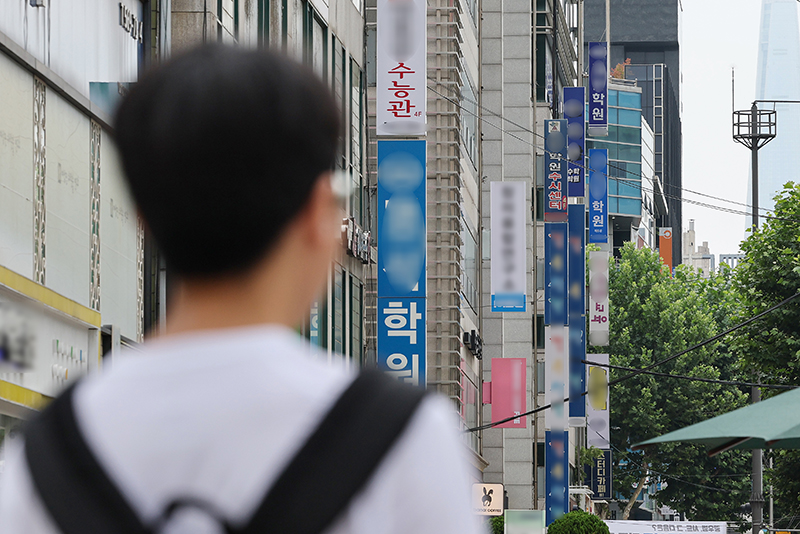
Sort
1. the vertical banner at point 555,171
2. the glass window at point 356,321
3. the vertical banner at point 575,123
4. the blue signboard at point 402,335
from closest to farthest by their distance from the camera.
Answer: the blue signboard at point 402,335 < the glass window at point 356,321 < the vertical banner at point 555,171 < the vertical banner at point 575,123

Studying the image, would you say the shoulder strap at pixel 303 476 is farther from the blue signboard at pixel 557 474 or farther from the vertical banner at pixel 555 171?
the blue signboard at pixel 557 474

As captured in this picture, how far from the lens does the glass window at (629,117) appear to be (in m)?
92.2

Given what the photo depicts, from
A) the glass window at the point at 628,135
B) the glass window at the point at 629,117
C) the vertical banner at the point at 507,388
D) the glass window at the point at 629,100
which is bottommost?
the vertical banner at the point at 507,388

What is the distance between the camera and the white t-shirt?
3.95ft

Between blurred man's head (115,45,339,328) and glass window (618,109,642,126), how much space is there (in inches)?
3657

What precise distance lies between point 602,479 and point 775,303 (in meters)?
30.2

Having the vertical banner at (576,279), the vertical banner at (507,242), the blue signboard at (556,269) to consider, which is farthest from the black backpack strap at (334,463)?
the vertical banner at (576,279)

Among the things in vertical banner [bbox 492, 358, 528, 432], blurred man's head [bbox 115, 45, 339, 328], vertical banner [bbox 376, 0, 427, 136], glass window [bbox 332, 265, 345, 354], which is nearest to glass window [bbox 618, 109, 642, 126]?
vertical banner [bbox 492, 358, 528, 432]

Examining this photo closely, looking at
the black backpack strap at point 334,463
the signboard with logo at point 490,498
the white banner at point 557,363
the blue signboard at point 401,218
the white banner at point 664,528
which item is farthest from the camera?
the white banner at point 664,528

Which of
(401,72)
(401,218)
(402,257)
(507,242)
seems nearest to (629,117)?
(507,242)

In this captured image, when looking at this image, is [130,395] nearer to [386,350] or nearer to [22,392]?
[22,392]

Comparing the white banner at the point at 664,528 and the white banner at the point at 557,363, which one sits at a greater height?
the white banner at the point at 557,363

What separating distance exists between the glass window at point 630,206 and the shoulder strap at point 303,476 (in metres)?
91.7

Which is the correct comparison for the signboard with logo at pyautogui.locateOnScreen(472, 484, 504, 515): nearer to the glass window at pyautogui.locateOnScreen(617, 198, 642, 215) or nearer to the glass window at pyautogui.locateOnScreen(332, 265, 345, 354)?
the glass window at pyautogui.locateOnScreen(332, 265, 345, 354)
